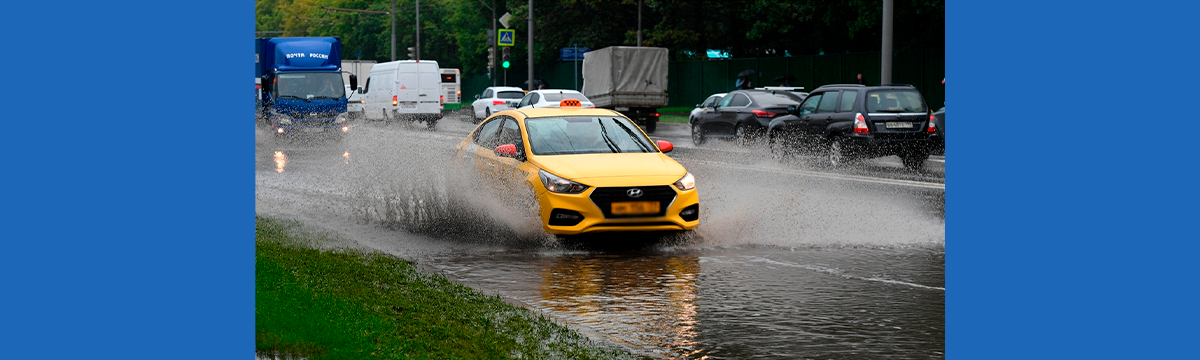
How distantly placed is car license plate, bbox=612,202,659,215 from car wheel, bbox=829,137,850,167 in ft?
33.5

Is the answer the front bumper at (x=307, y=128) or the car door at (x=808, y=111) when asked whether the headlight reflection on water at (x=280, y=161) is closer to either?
the front bumper at (x=307, y=128)

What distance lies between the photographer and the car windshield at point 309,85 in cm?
3070

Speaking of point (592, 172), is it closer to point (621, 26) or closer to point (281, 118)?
point (281, 118)

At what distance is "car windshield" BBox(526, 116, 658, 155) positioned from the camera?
11.2m

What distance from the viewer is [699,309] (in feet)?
24.5

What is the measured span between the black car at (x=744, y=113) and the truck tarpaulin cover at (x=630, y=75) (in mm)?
11988

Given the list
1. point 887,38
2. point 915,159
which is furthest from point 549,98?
point 915,159

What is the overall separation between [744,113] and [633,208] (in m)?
15.9

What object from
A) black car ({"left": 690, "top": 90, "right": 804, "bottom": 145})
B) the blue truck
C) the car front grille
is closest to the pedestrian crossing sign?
the blue truck

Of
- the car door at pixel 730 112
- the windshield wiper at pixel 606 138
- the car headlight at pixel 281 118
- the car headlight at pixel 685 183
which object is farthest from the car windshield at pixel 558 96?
the car headlight at pixel 685 183

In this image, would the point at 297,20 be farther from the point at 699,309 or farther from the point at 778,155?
the point at 699,309

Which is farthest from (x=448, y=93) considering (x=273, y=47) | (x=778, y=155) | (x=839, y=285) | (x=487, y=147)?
(x=839, y=285)

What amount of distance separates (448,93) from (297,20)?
1431 centimetres

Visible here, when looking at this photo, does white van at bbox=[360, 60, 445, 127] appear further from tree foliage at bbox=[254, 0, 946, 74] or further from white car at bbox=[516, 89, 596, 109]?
tree foliage at bbox=[254, 0, 946, 74]
